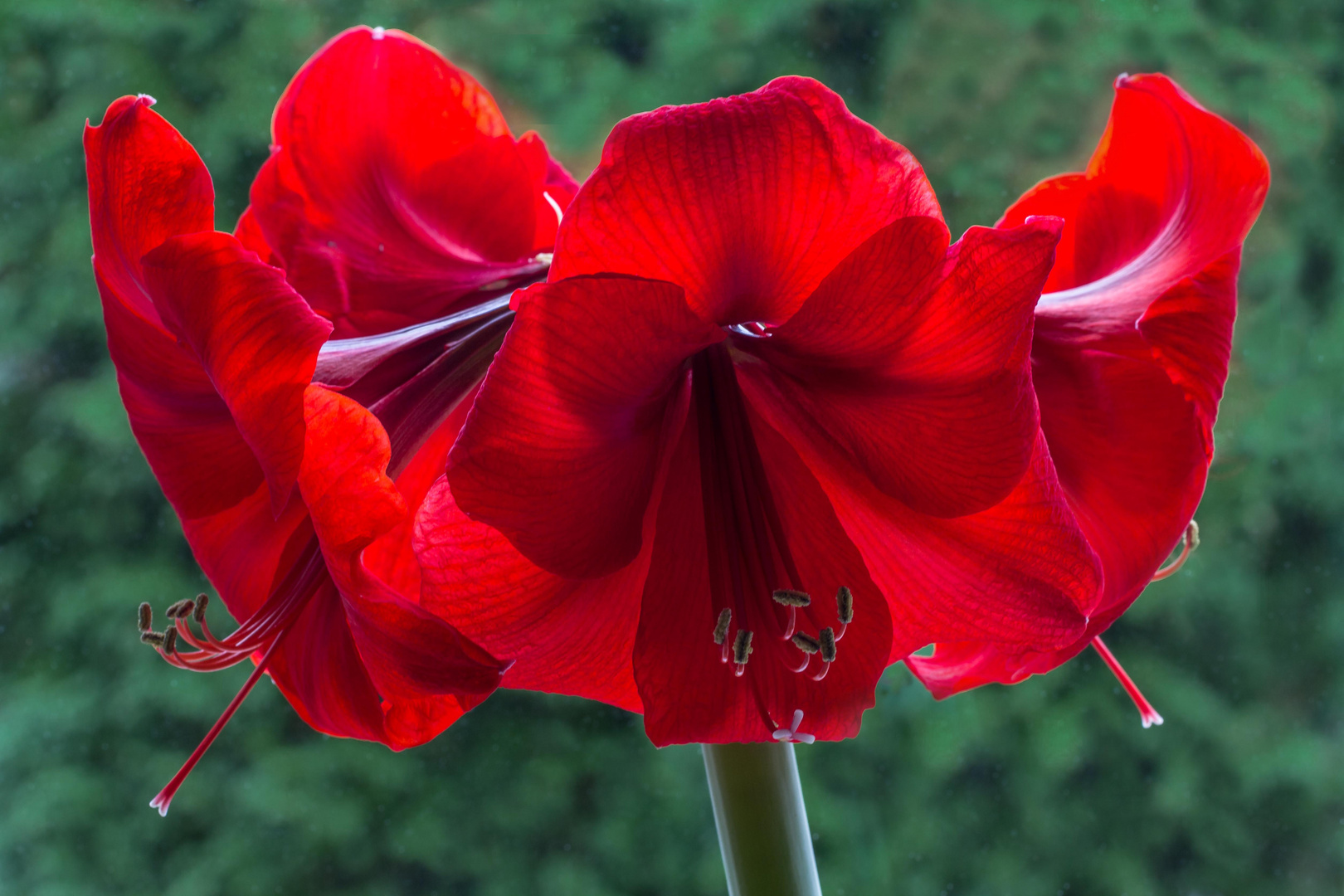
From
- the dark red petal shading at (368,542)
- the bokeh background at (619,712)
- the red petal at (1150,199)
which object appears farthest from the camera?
the bokeh background at (619,712)

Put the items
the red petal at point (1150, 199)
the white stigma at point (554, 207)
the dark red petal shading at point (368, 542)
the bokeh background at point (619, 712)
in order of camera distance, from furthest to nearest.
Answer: the bokeh background at point (619, 712), the white stigma at point (554, 207), the red petal at point (1150, 199), the dark red petal shading at point (368, 542)

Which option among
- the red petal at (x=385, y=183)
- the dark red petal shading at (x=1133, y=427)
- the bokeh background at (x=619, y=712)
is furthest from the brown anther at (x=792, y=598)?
the bokeh background at (x=619, y=712)

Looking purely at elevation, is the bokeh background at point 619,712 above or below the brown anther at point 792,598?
below

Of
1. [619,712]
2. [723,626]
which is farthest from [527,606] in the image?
[619,712]

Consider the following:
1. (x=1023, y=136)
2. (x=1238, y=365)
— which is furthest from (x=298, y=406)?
(x=1238, y=365)

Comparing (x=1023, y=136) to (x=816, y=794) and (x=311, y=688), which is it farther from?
(x=311, y=688)

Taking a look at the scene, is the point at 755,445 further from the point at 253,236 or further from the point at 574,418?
the point at 253,236

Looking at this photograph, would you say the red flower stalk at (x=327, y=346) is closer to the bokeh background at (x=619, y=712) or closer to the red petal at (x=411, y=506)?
the red petal at (x=411, y=506)
